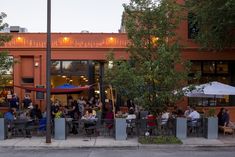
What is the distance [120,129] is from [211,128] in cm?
398

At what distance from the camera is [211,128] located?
2062cm

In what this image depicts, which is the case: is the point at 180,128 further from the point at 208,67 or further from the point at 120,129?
the point at 208,67

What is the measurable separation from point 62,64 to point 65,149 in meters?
12.3

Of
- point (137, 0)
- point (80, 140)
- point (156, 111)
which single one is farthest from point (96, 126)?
point (137, 0)

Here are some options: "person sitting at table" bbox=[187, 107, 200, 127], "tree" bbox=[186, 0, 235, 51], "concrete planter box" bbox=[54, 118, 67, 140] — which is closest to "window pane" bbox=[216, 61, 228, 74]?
"tree" bbox=[186, 0, 235, 51]

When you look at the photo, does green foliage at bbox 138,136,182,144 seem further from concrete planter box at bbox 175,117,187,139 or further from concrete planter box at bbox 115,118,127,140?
concrete planter box at bbox 115,118,127,140

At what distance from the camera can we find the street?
55.2 ft

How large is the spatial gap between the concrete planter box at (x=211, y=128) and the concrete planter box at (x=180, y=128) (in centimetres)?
94

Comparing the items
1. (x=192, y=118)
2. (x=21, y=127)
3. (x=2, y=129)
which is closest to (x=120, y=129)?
(x=192, y=118)

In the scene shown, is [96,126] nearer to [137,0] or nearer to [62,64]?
[137,0]

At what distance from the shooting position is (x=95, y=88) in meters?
30.4

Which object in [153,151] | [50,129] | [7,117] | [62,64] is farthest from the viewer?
[62,64]

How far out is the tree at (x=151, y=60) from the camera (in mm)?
19797

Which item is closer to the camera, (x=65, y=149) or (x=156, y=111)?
(x=65, y=149)
